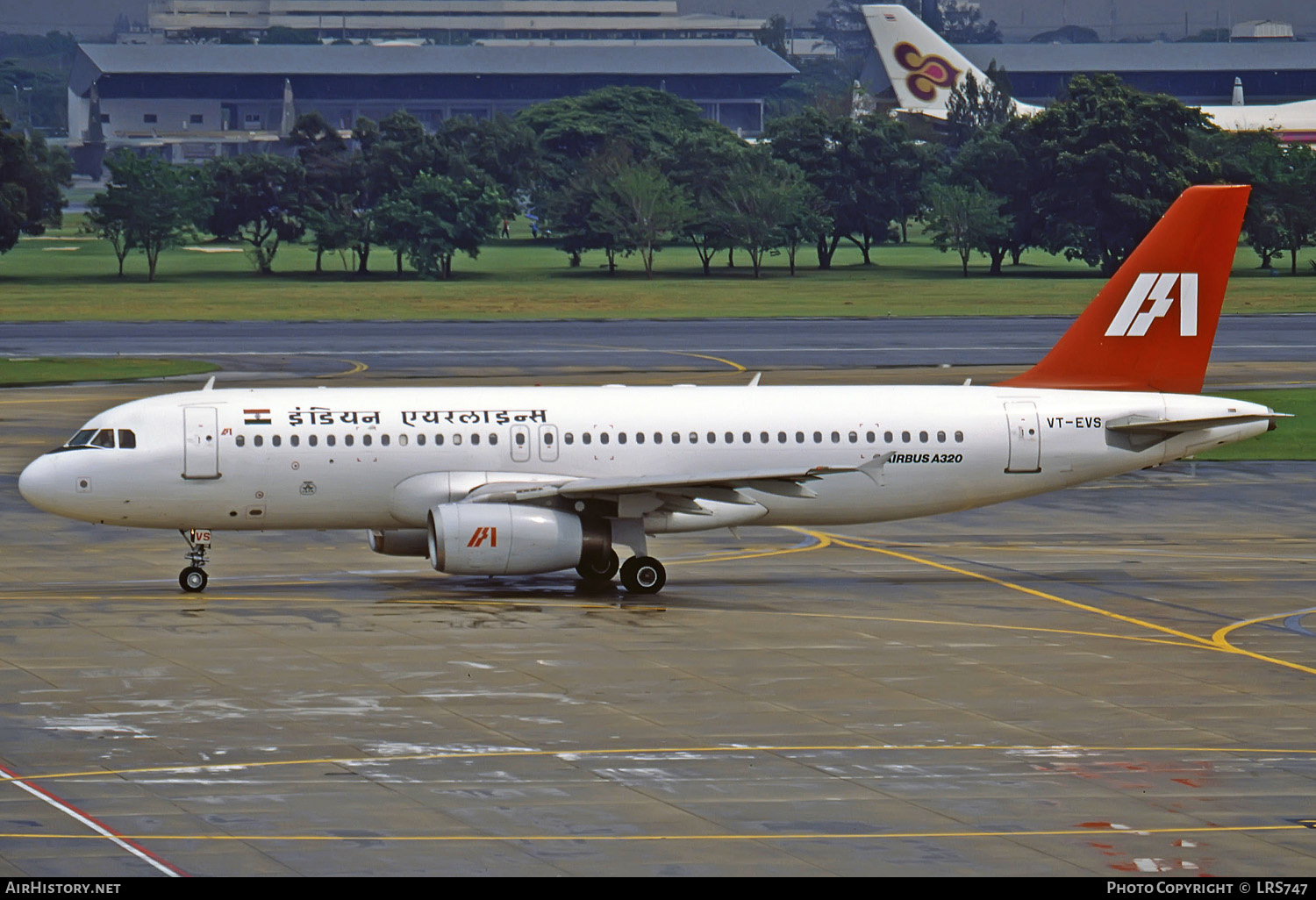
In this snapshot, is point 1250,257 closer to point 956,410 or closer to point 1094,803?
point 956,410

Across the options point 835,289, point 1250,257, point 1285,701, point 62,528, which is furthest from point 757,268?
point 1285,701

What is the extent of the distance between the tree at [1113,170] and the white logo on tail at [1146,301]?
Answer: 125621 mm

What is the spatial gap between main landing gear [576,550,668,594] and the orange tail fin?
9862mm

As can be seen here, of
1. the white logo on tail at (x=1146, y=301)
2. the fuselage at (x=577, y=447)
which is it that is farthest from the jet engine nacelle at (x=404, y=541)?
the white logo on tail at (x=1146, y=301)

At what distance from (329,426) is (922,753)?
700 inches

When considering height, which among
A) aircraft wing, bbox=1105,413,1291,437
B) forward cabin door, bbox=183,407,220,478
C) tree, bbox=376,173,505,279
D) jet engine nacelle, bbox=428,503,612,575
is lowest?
jet engine nacelle, bbox=428,503,612,575

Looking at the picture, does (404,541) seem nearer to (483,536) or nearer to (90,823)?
(483,536)

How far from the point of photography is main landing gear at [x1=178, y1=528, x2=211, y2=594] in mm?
40906

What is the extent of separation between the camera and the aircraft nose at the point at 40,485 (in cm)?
3984

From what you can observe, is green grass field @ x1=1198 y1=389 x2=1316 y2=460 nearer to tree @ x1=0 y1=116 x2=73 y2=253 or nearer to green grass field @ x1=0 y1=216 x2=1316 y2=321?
green grass field @ x1=0 y1=216 x2=1316 y2=321

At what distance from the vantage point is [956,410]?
140 feet

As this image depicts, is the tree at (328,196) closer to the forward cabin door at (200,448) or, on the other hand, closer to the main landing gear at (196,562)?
the main landing gear at (196,562)

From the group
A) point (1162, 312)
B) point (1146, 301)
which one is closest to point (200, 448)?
point (1146, 301)

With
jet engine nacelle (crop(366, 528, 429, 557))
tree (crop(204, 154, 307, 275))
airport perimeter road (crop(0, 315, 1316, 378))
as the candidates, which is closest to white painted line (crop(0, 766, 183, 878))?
jet engine nacelle (crop(366, 528, 429, 557))
